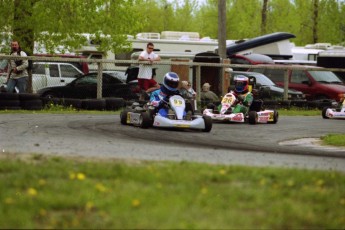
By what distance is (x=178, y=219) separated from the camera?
6836 mm

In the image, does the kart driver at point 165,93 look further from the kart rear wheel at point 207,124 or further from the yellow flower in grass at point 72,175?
the yellow flower in grass at point 72,175

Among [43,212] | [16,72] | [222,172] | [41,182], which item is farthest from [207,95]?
[43,212]

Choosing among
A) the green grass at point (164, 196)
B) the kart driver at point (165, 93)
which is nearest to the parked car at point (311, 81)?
the kart driver at point (165, 93)

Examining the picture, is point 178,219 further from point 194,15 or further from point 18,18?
point 194,15

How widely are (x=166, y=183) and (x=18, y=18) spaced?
1974 centimetres

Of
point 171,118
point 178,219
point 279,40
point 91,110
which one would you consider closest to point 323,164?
point 178,219

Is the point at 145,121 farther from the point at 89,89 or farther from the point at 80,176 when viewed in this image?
the point at 80,176

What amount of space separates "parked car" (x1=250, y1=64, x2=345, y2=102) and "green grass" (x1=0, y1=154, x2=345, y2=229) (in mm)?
21258

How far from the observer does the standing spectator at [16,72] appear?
2223cm

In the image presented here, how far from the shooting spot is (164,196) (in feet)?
24.7

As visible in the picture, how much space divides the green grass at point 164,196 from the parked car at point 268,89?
18.6 metres

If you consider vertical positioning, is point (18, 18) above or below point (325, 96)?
above

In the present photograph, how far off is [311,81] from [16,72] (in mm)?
12109

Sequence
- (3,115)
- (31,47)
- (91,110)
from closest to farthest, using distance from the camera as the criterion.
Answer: (3,115) → (91,110) → (31,47)
